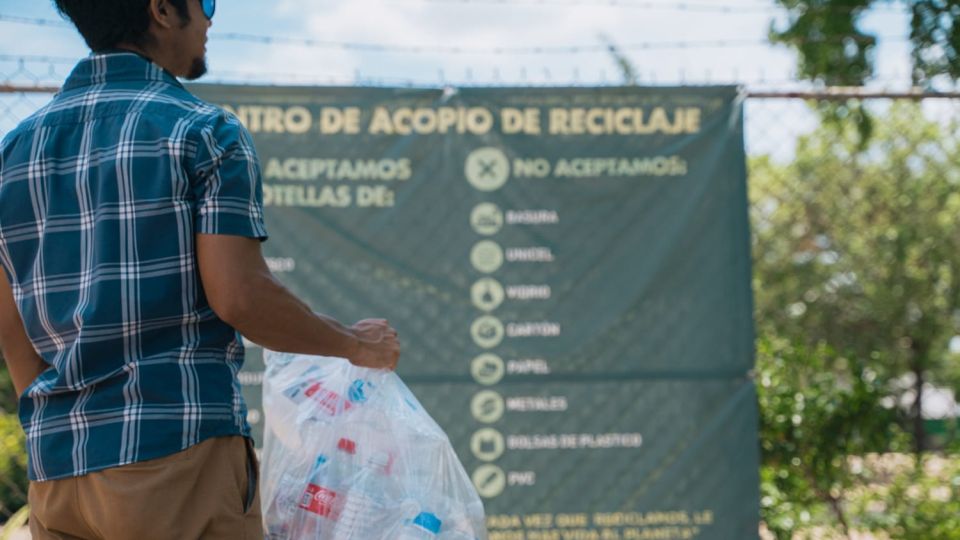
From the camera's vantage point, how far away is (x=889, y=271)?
12.0 metres

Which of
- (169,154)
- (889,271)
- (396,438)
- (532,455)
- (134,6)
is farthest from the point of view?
(889,271)

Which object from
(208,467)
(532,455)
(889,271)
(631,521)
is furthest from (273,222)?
(889,271)

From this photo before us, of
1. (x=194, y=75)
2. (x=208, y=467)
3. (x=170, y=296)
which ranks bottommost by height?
(x=208, y=467)

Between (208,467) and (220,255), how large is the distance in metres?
0.36

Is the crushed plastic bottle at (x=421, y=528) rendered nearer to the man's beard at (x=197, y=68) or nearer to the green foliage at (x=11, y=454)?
the man's beard at (x=197, y=68)

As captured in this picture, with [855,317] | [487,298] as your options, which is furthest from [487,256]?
[855,317]

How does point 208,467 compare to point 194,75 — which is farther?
point 194,75

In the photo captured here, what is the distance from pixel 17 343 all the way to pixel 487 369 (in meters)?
2.21

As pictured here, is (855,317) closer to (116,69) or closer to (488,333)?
(488,333)

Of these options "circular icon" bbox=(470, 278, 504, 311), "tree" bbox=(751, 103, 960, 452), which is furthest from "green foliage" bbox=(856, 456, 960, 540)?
"tree" bbox=(751, 103, 960, 452)

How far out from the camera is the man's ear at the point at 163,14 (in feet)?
6.16

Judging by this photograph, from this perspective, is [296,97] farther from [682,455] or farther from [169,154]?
[169,154]

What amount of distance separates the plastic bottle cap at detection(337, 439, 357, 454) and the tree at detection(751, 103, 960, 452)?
7.60m

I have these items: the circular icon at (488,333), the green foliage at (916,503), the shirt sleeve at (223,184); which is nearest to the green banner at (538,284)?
the circular icon at (488,333)
